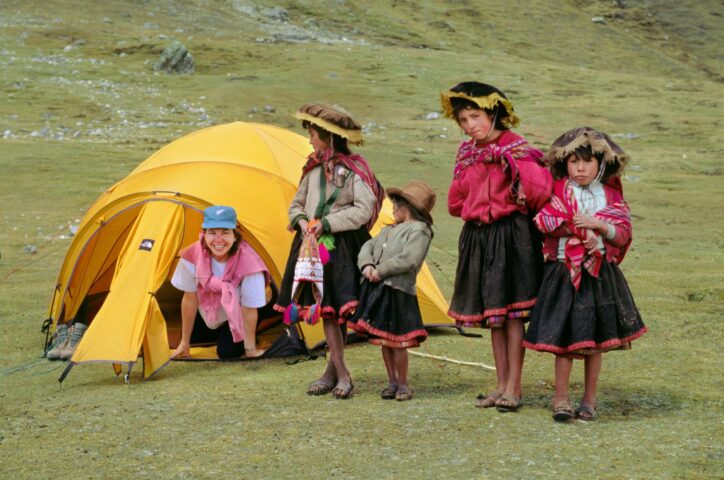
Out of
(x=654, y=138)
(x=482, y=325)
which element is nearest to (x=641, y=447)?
(x=482, y=325)

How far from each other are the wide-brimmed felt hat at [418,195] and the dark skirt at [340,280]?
1.37ft

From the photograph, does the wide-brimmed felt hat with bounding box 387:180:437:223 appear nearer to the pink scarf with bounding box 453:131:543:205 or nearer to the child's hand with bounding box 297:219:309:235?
the pink scarf with bounding box 453:131:543:205

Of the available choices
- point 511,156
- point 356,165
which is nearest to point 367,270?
point 356,165

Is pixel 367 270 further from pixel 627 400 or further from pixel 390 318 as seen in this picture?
pixel 627 400

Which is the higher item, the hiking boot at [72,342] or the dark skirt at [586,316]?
the dark skirt at [586,316]

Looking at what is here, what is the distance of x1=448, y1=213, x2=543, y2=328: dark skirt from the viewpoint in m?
5.61

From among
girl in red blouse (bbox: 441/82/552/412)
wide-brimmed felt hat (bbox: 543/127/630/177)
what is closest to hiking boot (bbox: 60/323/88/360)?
girl in red blouse (bbox: 441/82/552/412)

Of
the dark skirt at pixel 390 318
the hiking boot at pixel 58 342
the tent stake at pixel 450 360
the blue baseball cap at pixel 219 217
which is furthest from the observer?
the hiking boot at pixel 58 342

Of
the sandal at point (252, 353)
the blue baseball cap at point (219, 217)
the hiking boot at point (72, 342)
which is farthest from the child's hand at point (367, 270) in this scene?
the hiking boot at point (72, 342)

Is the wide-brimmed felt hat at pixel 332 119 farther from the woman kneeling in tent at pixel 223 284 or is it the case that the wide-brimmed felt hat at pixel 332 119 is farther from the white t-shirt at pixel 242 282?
the white t-shirt at pixel 242 282

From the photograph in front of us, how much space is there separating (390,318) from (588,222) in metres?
1.35

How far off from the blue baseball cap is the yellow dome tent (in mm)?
402

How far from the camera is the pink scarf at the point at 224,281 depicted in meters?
7.55

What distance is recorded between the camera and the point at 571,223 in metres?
5.43
